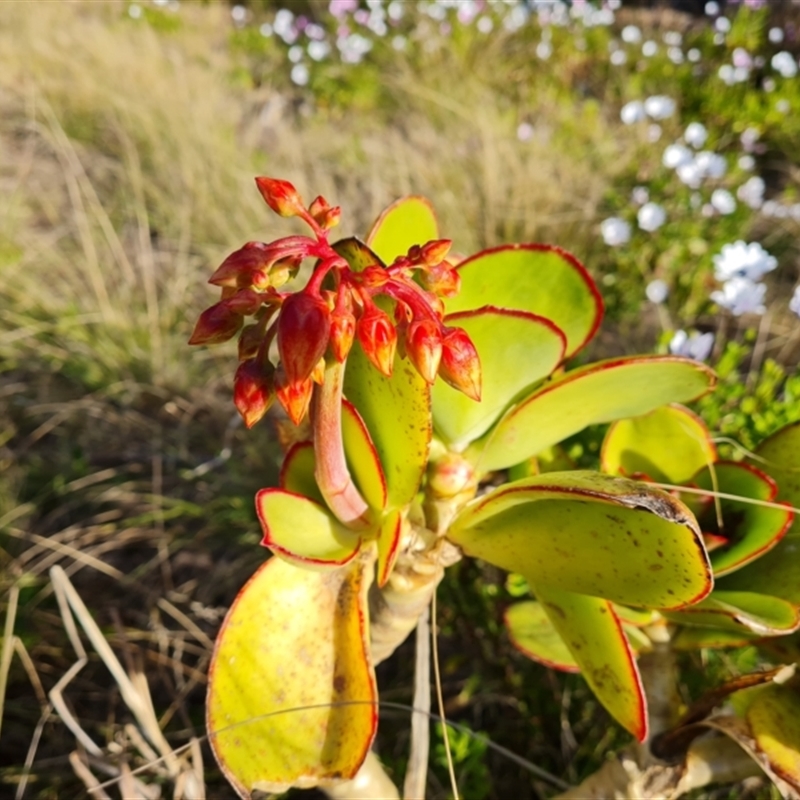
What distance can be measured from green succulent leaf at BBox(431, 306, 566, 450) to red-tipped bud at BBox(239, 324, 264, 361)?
215mm

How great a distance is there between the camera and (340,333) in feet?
1.88

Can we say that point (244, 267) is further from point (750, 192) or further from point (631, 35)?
point (631, 35)

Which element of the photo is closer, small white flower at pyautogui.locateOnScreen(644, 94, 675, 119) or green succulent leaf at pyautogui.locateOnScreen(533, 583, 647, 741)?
green succulent leaf at pyautogui.locateOnScreen(533, 583, 647, 741)

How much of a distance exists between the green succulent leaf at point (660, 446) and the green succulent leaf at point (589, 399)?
0.08 m

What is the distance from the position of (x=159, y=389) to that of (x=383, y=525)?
152 centimetres

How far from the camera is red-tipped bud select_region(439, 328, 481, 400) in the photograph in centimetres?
62

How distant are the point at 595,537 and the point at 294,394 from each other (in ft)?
0.97

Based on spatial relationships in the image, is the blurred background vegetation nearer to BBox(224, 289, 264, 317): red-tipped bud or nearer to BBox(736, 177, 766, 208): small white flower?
BBox(736, 177, 766, 208): small white flower

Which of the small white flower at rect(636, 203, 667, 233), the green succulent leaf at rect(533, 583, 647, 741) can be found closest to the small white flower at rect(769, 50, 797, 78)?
the small white flower at rect(636, 203, 667, 233)

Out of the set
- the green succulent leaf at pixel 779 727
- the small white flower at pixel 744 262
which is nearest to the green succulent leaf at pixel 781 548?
the green succulent leaf at pixel 779 727

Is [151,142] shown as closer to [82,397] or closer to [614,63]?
[82,397]

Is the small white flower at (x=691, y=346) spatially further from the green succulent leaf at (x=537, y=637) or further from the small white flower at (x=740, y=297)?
the green succulent leaf at (x=537, y=637)

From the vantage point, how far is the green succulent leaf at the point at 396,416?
68 cm

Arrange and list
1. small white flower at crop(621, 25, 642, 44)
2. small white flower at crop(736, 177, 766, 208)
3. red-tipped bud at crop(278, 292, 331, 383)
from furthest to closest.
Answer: small white flower at crop(621, 25, 642, 44) < small white flower at crop(736, 177, 766, 208) < red-tipped bud at crop(278, 292, 331, 383)
